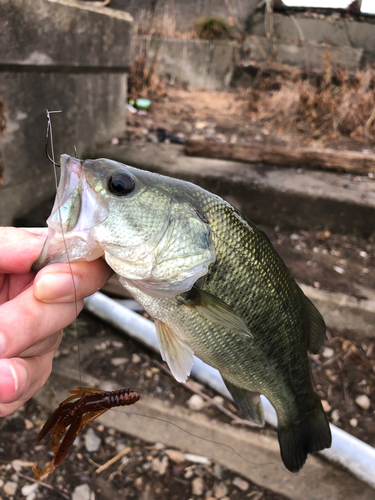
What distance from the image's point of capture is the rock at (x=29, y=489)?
1672 millimetres

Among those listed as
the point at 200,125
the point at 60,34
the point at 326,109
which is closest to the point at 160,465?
the point at 60,34

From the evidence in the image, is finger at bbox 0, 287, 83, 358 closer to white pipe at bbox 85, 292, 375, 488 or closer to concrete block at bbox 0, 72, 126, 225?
white pipe at bbox 85, 292, 375, 488

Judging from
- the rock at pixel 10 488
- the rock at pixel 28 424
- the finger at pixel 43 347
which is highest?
the finger at pixel 43 347

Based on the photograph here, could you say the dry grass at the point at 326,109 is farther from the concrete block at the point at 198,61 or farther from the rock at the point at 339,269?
the concrete block at the point at 198,61

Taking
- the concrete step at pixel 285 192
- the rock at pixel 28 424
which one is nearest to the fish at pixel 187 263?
the rock at pixel 28 424

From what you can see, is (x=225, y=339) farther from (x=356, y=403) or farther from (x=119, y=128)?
(x=119, y=128)

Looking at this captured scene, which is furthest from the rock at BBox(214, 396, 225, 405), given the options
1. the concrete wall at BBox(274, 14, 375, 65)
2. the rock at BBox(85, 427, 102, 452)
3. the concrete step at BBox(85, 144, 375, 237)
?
the concrete wall at BBox(274, 14, 375, 65)

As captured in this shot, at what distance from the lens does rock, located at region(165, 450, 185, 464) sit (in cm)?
184

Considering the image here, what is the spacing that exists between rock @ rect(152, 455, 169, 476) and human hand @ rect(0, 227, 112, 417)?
983mm

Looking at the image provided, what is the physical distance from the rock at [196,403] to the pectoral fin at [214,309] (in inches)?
48.5

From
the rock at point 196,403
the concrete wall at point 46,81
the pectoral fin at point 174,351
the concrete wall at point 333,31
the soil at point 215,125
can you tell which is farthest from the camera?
the concrete wall at point 333,31

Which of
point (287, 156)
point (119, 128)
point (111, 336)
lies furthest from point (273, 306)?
point (119, 128)

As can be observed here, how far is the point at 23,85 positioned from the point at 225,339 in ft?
8.52

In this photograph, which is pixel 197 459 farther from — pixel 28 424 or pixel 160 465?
pixel 28 424
